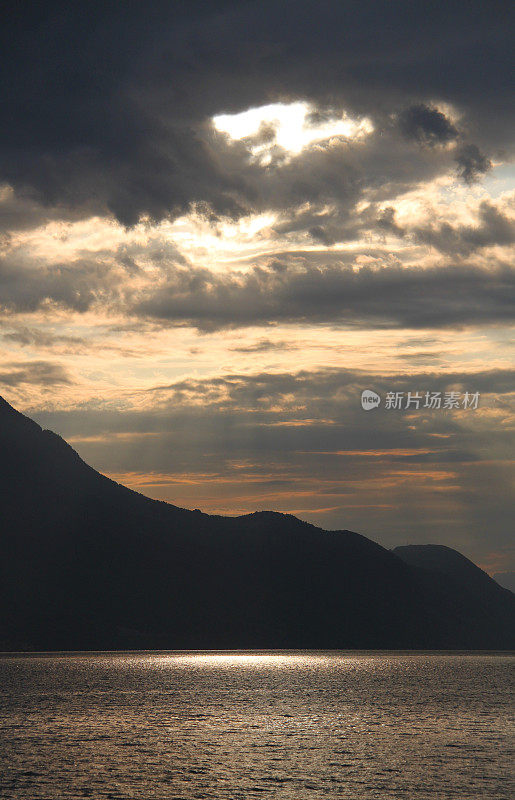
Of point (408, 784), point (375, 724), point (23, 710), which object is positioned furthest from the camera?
point (23, 710)

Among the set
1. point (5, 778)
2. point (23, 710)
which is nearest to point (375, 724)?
point (23, 710)

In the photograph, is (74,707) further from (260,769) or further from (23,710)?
(260,769)

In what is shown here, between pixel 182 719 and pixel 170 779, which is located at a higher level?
pixel 170 779

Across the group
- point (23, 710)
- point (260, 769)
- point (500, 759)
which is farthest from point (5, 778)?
point (23, 710)

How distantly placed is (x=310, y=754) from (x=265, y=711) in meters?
56.1

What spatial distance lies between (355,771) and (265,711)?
67106 mm

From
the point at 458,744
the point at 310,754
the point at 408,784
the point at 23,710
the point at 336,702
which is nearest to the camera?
the point at 408,784

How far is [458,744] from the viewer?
94.1 m

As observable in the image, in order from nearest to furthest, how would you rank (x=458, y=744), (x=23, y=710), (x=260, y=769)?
(x=260, y=769) < (x=458, y=744) < (x=23, y=710)

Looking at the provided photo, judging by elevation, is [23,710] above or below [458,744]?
below

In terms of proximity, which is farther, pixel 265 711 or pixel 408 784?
pixel 265 711

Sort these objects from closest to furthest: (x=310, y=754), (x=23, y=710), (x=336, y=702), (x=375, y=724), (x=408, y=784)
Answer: (x=408, y=784)
(x=310, y=754)
(x=375, y=724)
(x=23, y=710)
(x=336, y=702)

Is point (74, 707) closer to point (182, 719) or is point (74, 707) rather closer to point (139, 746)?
point (182, 719)

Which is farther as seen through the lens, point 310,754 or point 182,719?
point 182,719
